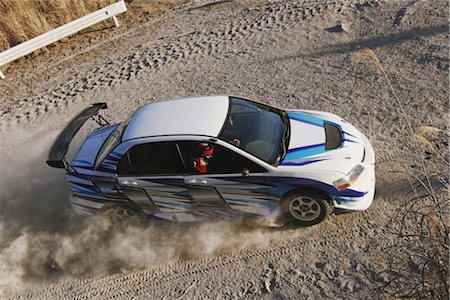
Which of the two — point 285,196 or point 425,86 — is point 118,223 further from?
point 425,86

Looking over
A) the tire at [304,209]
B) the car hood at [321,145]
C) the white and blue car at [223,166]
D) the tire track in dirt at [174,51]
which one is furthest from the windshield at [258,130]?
the tire track in dirt at [174,51]

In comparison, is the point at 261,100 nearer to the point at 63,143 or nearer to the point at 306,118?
the point at 306,118

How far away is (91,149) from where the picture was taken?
6891 millimetres

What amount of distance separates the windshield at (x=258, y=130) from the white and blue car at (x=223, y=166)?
15 mm

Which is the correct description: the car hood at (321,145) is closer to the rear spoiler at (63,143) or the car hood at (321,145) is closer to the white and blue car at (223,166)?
the white and blue car at (223,166)

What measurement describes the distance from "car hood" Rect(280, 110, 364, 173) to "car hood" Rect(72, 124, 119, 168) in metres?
2.98

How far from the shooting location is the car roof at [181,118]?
602 cm

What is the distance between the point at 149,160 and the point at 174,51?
6.18m

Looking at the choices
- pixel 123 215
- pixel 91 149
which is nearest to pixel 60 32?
pixel 91 149

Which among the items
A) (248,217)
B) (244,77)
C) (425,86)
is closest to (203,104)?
(248,217)

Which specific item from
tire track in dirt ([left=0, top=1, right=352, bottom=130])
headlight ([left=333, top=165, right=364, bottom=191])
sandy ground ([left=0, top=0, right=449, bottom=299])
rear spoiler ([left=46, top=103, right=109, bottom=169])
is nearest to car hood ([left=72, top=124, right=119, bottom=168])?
rear spoiler ([left=46, top=103, right=109, bottom=169])

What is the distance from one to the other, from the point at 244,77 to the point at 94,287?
5835mm

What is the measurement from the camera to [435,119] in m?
7.62

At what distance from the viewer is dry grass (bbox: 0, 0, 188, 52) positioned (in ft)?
41.5
